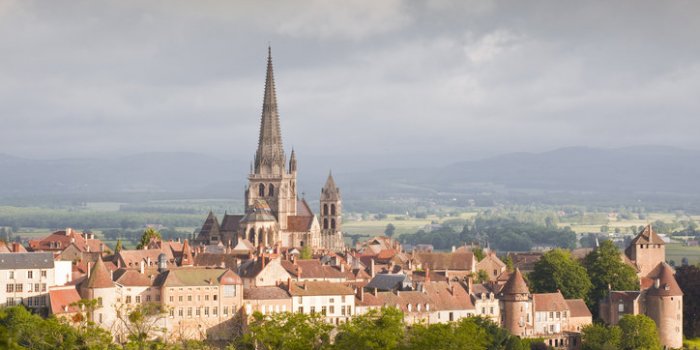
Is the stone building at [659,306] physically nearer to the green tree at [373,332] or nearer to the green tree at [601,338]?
the green tree at [601,338]

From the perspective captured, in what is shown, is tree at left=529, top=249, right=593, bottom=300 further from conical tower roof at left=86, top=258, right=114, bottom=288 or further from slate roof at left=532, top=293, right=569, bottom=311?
conical tower roof at left=86, top=258, right=114, bottom=288

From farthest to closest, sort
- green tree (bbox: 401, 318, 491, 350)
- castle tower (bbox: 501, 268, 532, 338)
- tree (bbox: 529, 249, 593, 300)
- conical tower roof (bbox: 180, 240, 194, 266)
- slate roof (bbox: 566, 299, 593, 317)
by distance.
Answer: tree (bbox: 529, 249, 593, 300)
conical tower roof (bbox: 180, 240, 194, 266)
slate roof (bbox: 566, 299, 593, 317)
castle tower (bbox: 501, 268, 532, 338)
green tree (bbox: 401, 318, 491, 350)

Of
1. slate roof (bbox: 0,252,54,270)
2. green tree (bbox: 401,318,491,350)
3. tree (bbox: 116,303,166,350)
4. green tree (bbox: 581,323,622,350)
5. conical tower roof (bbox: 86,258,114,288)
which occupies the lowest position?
green tree (bbox: 581,323,622,350)

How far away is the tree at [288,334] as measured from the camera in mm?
87938

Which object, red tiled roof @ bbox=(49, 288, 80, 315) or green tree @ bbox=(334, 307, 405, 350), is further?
red tiled roof @ bbox=(49, 288, 80, 315)

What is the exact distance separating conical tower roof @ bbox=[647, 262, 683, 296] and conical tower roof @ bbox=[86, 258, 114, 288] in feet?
156

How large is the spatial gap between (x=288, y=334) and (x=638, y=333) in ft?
125

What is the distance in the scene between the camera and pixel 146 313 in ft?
291

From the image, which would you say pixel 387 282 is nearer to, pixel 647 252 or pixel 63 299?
pixel 647 252

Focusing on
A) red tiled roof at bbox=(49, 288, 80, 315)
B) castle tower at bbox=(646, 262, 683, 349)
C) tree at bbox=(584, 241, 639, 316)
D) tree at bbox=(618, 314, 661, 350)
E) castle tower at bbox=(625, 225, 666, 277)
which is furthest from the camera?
castle tower at bbox=(625, 225, 666, 277)

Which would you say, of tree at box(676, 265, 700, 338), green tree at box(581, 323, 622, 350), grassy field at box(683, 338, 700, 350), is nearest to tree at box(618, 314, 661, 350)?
green tree at box(581, 323, 622, 350)

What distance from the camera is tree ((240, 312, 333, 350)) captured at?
8794cm

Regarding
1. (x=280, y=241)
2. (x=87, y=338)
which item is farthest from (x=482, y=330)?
(x=280, y=241)

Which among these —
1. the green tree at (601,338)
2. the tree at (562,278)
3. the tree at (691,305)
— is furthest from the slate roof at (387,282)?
the tree at (691,305)
